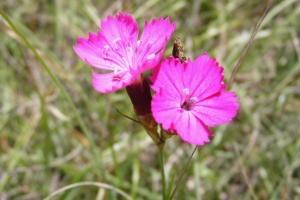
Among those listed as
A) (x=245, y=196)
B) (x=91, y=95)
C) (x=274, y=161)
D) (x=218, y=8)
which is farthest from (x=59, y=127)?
(x=218, y=8)

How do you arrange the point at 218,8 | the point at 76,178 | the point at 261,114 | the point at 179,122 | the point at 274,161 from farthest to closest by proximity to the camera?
the point at 218,8 < the point at 261,114 < the point at 274,161 < the point at 76,178 < the point at 179,122

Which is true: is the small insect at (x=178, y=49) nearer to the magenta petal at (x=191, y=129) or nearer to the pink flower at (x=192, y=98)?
the pink flower at (x=192, y=98)

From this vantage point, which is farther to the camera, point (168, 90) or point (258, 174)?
point (258, 174)

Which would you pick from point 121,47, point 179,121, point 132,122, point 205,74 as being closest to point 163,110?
point 179,121

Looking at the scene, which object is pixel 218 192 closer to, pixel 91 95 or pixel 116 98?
pixel 116 98

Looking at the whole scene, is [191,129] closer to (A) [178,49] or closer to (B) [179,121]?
(B) [179,121]

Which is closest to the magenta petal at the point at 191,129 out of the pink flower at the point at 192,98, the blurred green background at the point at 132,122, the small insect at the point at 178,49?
the pink flower at the point at 192,98
